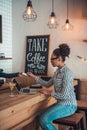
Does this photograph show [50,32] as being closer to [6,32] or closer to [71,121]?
[6,32]

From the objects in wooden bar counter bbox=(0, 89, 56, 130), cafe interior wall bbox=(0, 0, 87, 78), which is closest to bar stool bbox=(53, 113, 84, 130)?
wooden bar counter bbox=(0, 89, 56, 130)

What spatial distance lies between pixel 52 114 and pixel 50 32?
2789 millimetres

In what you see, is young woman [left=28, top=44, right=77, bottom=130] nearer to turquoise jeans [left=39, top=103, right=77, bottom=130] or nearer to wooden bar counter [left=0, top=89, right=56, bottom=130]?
turquoise jeans [left=39, top=103, right=77, bottom=130]

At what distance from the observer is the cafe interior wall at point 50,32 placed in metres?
4.91

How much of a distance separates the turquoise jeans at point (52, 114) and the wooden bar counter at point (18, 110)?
18 centimetres

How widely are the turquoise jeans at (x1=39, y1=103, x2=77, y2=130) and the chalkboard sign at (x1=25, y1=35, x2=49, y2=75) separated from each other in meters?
2.46

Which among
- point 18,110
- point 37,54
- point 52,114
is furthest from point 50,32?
point 18,110

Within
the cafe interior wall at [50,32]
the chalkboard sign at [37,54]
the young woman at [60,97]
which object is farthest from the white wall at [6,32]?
the young woman at [60,97]

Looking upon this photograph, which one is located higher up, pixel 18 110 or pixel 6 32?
pixel 6 32

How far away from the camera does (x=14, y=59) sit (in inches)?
225

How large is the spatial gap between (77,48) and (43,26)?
3.13 feet

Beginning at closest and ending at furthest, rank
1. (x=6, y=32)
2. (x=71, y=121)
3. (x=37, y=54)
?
(x=71, y=121) < (x=37, y=54) < (x=6, y=32)

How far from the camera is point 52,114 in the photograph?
277cm

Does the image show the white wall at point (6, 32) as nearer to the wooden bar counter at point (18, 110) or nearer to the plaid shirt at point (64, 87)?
the wooden bar counter at point (18, 110)
